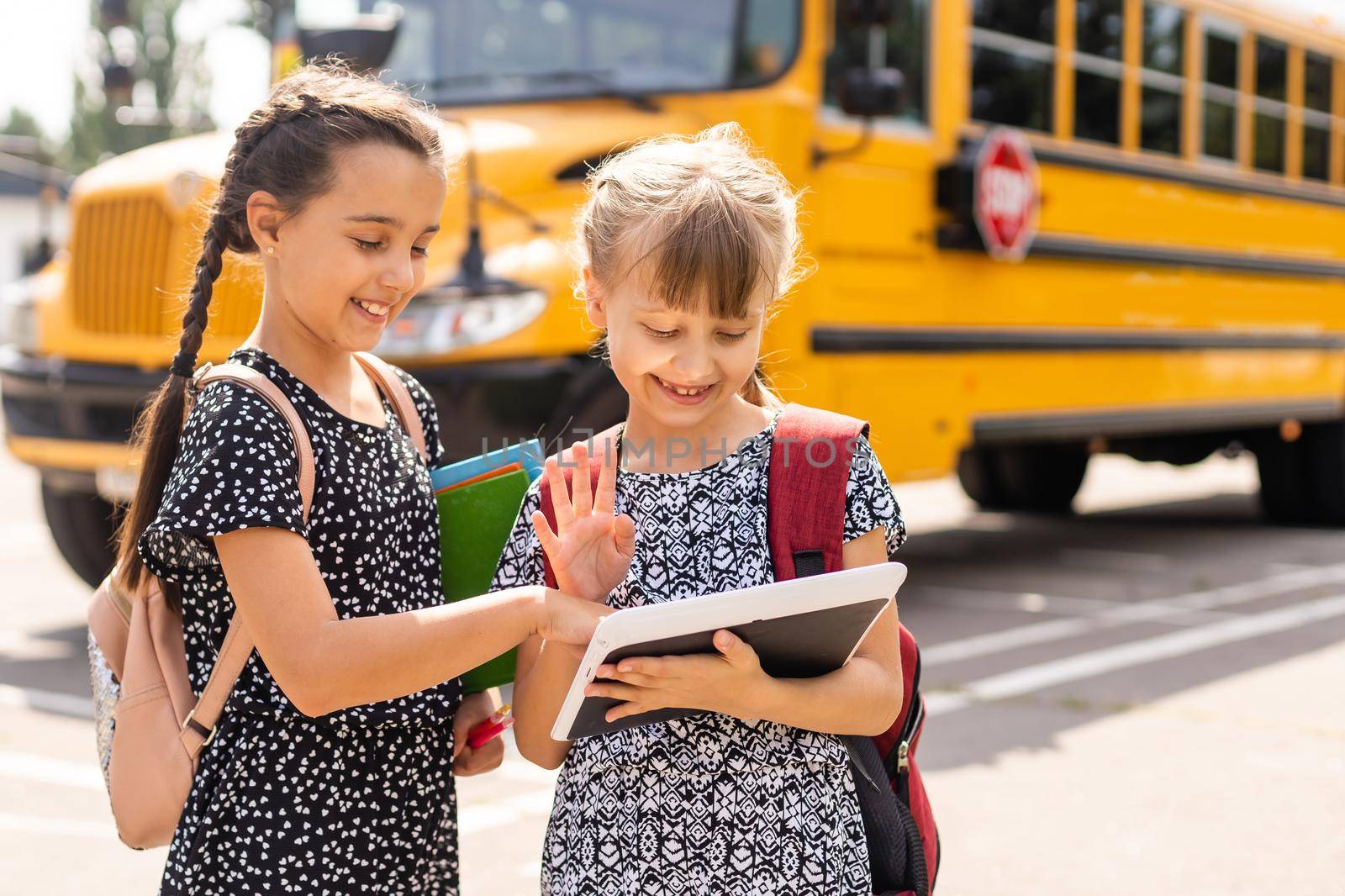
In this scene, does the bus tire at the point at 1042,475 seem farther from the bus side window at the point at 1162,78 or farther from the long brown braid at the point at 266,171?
the long brown braid at the point at 266,171

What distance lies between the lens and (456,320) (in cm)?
445

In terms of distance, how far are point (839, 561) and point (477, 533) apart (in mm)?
454

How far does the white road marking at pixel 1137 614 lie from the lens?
5379 mm

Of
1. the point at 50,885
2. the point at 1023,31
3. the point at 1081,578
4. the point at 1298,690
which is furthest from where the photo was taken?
the point at 1081,578

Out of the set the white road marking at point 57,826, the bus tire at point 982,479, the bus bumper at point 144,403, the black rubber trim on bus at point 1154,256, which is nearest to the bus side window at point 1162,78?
the black rubber trim on bus at point 1154,256

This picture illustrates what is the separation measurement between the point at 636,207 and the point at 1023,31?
16.3ft

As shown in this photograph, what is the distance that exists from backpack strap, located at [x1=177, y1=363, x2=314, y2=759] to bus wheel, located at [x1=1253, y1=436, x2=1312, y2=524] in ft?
27.2

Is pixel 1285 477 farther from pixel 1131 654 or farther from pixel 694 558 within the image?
pixel 694 558

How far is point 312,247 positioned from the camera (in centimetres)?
163

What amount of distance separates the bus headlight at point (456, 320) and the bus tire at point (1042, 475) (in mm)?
5394

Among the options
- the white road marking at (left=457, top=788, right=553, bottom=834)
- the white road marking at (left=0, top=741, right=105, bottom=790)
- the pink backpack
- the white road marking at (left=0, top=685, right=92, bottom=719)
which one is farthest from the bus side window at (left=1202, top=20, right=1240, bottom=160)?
the pink backpack

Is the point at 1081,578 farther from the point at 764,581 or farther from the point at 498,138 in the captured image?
the point at 764,581

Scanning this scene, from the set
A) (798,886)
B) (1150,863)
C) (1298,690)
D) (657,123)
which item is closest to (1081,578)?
(1298,690)

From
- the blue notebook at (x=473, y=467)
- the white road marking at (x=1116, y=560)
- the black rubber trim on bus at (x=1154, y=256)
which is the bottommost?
the white road marking at (x=1116, y=560)
